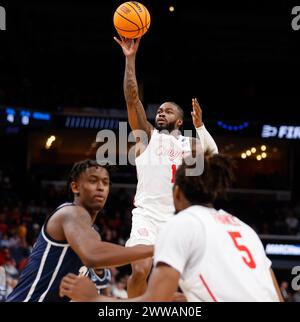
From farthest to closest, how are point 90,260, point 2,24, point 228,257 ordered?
1. point 2,24
2. point 90,260
3. point 228,257

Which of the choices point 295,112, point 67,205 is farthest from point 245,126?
point 67,205

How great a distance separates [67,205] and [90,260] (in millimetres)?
596

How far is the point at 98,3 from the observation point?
18891mm

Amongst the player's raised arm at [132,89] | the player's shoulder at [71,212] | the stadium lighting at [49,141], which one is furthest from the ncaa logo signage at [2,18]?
the player's shoulder at [71,212]

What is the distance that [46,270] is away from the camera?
4008 millimetres

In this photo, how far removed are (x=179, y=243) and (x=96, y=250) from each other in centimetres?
75

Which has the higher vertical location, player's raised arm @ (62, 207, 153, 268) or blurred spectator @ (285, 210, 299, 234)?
player's raised arm @ (62, 207, 153, 268)

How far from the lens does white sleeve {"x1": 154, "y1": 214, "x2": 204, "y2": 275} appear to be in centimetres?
294

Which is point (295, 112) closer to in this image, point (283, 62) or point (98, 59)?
point (283, 62)

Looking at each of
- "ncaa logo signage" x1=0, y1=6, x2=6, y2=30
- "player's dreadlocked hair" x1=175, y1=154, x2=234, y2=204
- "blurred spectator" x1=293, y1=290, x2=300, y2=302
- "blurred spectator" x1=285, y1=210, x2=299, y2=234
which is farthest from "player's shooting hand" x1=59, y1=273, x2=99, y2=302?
"blurred spectator" x1=285, y1=210, x2=299, y2=234

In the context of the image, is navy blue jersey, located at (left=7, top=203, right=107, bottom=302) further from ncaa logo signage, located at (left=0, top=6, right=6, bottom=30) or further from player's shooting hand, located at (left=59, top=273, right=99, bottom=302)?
ncaa logo signage, located at (left=0, top=6, right=6, bottom=30)

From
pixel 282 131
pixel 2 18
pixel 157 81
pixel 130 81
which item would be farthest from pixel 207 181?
pixel 157 81

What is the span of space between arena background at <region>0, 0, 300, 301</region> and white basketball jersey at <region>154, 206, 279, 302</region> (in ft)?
45.5

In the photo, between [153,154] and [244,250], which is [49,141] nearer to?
[153,154]
